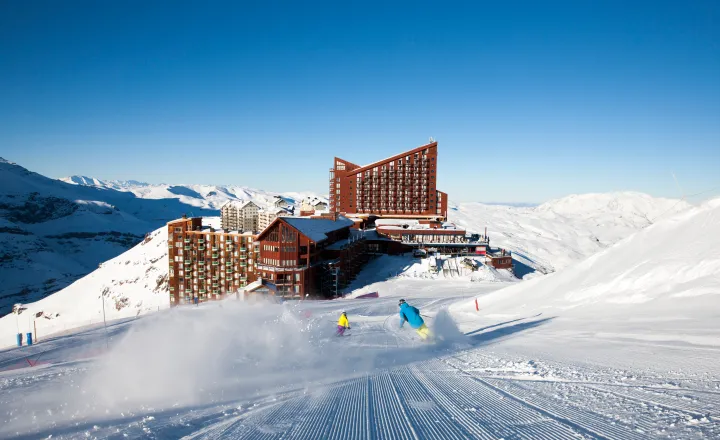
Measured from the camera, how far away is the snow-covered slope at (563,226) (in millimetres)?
79188

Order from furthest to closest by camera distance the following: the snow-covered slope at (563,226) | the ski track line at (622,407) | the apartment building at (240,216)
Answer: the apartment building at (240,216), the snow-covered slope at (563,226), the ski track line at (622,407)

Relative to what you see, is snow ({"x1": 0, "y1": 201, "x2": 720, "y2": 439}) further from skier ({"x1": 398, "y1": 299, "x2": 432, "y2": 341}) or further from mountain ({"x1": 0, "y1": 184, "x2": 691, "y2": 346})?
mountain ({"x1": 0, "y1": 184, "x2": 691, "y2": 346})

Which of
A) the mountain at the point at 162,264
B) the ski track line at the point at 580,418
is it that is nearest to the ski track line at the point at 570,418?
the ski track line at the point at 580,418

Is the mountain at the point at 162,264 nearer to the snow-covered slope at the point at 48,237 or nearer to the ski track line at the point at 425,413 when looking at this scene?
the snow-covered slope at the point at 48,237

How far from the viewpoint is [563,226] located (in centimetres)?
11300

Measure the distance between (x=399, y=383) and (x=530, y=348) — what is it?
170 inches

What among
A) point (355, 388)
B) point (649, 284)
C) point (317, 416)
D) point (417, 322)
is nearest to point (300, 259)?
point (417, 322)

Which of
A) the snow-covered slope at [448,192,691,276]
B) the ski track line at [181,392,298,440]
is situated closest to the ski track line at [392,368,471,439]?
the ski track line at [181,392,298,440]

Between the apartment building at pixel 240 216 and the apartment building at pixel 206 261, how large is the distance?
26237 millimetres

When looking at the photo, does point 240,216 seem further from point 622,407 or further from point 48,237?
point 48,237

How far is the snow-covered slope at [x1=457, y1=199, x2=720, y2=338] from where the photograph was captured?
36.9ft

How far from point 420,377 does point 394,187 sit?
6987 centimetres

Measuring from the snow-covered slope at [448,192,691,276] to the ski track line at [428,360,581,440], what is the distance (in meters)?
49.9

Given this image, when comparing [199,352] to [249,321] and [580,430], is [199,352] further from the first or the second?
[580,430]
